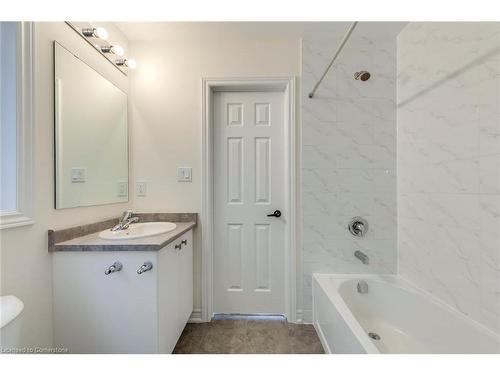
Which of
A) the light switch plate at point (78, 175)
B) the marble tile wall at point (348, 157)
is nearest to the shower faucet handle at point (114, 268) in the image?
the light switch plate at point (78, 175)

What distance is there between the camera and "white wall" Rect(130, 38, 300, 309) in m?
1.80

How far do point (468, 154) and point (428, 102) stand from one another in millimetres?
481

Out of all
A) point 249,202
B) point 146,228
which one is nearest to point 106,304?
point 146,228

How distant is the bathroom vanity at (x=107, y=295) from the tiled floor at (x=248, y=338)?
20.2 inches

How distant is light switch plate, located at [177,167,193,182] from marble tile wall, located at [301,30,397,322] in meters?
0.97

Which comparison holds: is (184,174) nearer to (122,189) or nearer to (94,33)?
(122,189)

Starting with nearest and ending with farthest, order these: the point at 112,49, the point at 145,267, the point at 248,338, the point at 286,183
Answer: the point at 145,267, the point at 112,49, the point at 248,338, the point at 286,183

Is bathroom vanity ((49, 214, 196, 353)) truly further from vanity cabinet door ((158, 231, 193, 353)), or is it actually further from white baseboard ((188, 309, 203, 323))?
white baseboard ((188, 309, 203, 323))

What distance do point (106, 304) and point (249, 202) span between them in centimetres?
119

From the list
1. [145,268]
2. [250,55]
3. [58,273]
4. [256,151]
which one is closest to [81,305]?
[58,273]

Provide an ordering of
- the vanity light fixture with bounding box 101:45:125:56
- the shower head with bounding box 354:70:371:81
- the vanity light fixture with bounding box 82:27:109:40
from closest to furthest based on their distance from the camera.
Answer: the vanity light fixture with bounding box 82:27:109:40, the vanity light fixture with bounding box 101:45:125:56, the shower head with bounding box 354:70:371:81

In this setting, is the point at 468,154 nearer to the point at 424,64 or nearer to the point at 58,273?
the point at 424,64

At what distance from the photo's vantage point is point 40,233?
108 centimetres

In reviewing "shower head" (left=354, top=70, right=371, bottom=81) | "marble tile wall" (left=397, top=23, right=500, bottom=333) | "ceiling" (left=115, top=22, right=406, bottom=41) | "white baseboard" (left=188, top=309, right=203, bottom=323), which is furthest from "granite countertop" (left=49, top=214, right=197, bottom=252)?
"shower head" (left=354, top=70, right=371, bottom=81)
